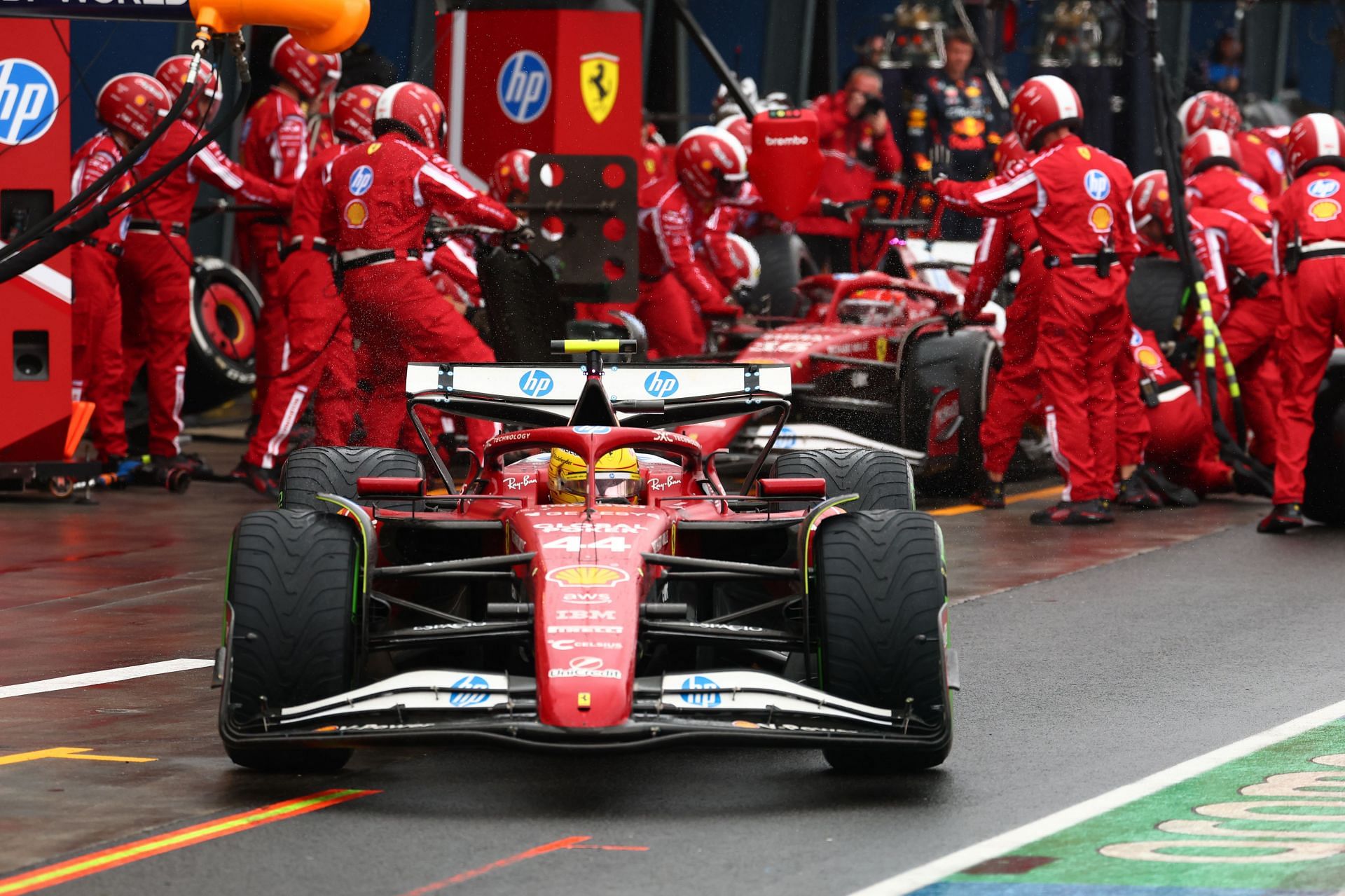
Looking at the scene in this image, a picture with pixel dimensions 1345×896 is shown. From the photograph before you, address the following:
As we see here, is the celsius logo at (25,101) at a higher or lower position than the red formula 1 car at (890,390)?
higher

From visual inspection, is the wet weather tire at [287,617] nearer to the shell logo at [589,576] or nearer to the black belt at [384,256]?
the shell logo at [589,576]

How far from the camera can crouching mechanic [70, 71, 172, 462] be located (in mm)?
13961

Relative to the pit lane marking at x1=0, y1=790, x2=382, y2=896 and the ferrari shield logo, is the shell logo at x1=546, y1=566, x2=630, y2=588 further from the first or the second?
the ferrari shield logo

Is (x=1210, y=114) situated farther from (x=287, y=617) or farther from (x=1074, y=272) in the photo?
(x=287, y=617)

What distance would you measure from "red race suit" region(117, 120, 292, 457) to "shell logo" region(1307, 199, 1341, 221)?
6.39m

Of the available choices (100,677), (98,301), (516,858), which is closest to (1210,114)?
(98,301)

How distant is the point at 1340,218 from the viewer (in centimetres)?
1264

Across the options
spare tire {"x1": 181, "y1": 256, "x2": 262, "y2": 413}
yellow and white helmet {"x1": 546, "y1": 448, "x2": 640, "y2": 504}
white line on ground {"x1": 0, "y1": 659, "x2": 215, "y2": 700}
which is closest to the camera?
yellow and white helmet {"x1": 546, "y1": 448, "x2": 640, "y2": 504}

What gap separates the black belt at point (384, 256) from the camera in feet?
39.3

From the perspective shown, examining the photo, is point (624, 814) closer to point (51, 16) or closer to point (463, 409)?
point (463, 409)

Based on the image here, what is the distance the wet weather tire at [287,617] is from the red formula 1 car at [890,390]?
6.83 m

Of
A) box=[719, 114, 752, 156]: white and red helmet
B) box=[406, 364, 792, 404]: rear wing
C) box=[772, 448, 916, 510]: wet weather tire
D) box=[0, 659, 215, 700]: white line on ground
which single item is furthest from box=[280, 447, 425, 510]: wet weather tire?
box=[719, 114, 752, 156]: white and red helmet

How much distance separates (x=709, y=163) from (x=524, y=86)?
1399 millimetres

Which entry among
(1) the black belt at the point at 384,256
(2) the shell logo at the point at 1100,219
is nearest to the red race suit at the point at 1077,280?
(2) the shell logo at the point at 1100,219
